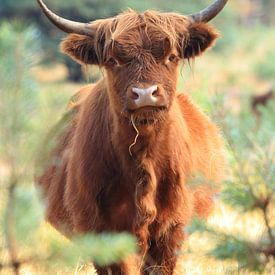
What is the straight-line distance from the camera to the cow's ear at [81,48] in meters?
6.88

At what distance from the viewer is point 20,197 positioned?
9.14 feet

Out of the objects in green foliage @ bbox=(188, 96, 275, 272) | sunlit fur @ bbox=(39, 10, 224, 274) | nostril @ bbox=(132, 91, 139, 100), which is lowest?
sunlit fur @ bbox=(39, 10, 224, 274)

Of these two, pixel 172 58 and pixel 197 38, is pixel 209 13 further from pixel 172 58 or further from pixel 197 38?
pixel 172 58

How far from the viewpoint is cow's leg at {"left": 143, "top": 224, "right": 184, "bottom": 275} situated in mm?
6723

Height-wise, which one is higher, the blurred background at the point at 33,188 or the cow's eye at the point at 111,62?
the blurred background at the point at 33,188

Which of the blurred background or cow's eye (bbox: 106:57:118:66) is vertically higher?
the blurred background

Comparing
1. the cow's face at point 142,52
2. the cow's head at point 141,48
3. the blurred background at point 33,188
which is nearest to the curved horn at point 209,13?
the cow's head at point 141,48

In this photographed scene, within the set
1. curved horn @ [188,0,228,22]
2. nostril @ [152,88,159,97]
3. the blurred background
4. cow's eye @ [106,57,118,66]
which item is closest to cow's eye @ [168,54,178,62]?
cow's eye @ [106,57,118,66]

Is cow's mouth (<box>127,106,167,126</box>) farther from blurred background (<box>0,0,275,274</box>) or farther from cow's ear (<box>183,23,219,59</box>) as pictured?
blurred background (<box>0,0,275,274</box>)

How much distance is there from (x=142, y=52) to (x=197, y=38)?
797 millimetres

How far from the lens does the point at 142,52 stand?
643 centimetres

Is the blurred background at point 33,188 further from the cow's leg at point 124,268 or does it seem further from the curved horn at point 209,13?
the curved horn at point 209,13

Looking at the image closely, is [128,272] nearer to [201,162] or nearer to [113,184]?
[113,184]

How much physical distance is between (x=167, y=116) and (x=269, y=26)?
60.9 metres
